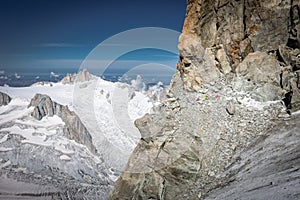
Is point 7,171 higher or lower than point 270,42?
lower

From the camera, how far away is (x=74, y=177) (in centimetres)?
15238

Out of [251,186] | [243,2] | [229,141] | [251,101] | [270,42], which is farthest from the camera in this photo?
[243,2]

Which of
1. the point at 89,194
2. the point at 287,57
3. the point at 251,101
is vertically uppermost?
the point at 287,57

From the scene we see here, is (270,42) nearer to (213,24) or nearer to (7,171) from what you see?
(213,24)

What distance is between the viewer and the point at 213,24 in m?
27.2

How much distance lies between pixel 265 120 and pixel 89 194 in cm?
10318

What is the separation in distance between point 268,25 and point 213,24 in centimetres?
507

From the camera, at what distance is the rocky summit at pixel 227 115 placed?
16205mm

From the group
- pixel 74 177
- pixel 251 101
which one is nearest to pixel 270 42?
pixel 251 101

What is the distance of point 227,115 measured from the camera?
834 inches

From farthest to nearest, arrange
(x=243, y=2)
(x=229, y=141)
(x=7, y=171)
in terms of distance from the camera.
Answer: (x=7, y=171) < (x=243, y=2) < (x=229, y=141)

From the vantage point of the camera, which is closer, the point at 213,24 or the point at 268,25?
the point at 268,25

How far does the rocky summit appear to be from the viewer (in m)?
16.2

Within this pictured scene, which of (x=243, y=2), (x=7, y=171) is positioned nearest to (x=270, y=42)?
(x=243, y=2)
